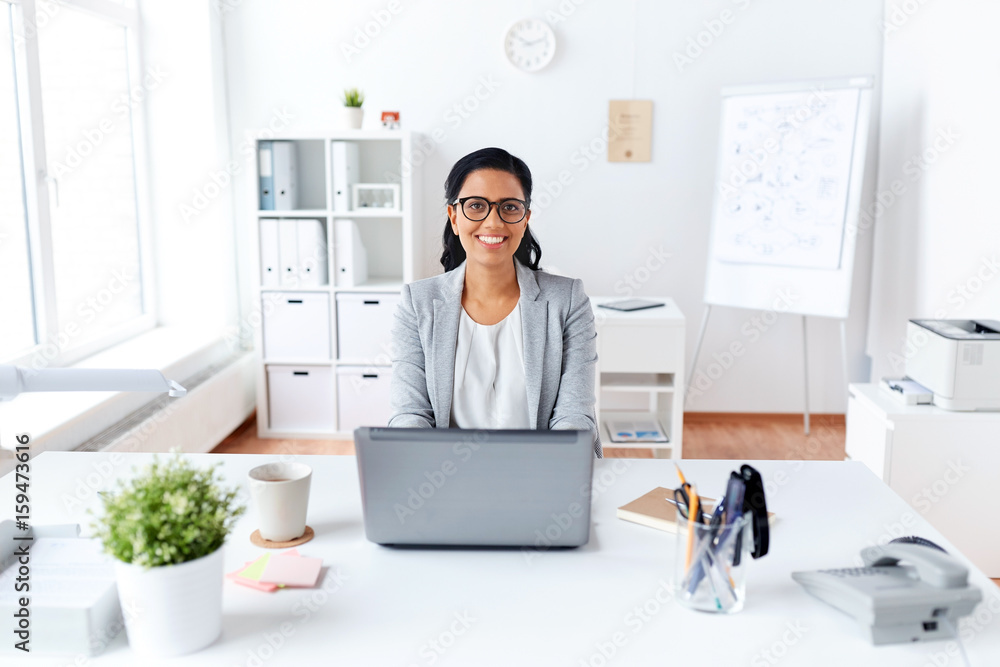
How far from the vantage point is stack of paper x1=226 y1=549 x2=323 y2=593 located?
3.82ft

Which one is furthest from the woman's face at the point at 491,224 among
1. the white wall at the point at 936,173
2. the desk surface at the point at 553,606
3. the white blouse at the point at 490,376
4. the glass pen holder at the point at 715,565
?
the white wall at the point at 936,173

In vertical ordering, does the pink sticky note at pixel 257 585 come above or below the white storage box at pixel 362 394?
above

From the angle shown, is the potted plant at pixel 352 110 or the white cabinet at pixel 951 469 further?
the potted plant at pixel 352 110

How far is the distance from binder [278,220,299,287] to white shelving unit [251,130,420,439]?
0.8 inches

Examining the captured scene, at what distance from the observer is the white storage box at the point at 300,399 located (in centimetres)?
406

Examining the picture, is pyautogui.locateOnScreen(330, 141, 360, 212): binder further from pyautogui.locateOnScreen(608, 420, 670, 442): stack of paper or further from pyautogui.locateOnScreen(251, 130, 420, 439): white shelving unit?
pyautogui.locateOnScreen(608, 420, 670, 442): stack of paper

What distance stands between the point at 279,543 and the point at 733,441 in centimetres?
317

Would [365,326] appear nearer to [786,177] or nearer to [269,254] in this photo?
[269,254]

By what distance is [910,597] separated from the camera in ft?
3.42

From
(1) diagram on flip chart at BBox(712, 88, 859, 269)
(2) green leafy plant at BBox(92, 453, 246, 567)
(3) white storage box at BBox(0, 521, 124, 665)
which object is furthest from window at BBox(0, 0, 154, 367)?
(1) diagram on flip chart at BBox(712, 88, 859, 269)

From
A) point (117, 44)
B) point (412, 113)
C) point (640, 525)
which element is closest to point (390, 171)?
point (412, 113)

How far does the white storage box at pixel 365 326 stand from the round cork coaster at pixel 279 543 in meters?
2.65

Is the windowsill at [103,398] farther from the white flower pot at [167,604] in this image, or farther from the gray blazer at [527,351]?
the white flower pot at [167,604]

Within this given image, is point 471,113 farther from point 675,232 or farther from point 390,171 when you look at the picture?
point 675,232
